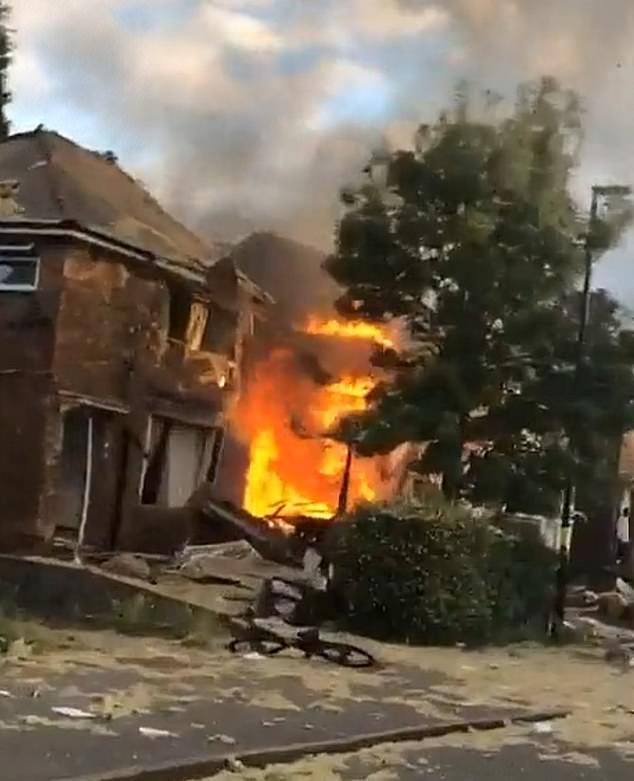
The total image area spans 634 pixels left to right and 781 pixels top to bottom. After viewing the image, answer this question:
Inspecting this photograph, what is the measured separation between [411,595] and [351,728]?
6.97 metres

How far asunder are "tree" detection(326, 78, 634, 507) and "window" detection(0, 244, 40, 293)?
489 cm

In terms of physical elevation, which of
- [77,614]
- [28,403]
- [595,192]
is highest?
[595,192]

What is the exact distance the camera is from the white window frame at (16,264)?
21.7m

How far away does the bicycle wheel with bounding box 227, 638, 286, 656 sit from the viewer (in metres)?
14.2

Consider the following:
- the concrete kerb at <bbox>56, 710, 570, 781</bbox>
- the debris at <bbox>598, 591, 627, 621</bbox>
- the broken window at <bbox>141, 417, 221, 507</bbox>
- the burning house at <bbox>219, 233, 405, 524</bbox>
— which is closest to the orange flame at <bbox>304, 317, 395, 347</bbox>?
the burning house at <bbox>219, 233, 405, 524</bbox>

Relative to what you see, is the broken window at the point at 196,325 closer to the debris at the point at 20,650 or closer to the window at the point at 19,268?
the window at the point at 19,268

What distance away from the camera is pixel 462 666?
48.9ft

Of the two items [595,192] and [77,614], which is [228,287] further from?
[77,614]

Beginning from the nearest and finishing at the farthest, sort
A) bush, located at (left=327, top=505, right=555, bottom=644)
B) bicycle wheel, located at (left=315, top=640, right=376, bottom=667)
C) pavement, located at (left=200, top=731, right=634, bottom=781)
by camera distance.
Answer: pavement, located at (left=200, top=731, right=634, bottom=781) < bicycle wheel, located at (left=315, top=640, right=376, bottom=667) < bush, located at (left=327, top=505, right=555, bottom=644)

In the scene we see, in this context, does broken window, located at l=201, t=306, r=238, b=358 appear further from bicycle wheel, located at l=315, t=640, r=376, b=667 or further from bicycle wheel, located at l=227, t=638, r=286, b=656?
bicycle wheel, located at l=315, t=640, r=376, b=667

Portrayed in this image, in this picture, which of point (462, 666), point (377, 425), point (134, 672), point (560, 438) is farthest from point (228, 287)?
point (134, 672)

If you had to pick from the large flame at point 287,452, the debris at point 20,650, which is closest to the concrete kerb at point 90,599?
the debris at point 20,650

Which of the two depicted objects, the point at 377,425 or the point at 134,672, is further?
the point at 377,425

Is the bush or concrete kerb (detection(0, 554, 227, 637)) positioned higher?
the bush
